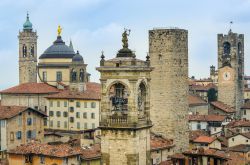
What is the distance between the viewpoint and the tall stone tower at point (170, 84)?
62.6 m

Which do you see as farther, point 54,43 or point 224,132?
point 54,43

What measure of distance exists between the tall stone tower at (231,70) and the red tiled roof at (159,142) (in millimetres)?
44392

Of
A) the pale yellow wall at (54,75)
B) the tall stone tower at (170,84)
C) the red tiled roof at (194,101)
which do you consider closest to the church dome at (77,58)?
the pale yellow wall at (54,75)

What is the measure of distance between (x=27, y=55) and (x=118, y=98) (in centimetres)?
8899

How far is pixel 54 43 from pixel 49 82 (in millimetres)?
8403

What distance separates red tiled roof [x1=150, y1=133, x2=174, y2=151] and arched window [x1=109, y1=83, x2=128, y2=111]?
76.3 feet

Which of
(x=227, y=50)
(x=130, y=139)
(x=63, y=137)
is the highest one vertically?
(x=227, y=50)

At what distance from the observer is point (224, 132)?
247 ft

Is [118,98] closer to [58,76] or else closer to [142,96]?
[142,96]

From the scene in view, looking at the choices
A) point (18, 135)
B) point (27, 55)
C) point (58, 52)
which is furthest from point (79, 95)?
point (27, 55)

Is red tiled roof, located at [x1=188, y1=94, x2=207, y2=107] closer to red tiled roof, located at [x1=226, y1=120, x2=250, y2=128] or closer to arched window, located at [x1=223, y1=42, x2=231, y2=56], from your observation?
arched window, located at [x1=223, y1=42, x2=231, y2=56]

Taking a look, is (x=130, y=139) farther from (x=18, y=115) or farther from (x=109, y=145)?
(x=18, y=115)

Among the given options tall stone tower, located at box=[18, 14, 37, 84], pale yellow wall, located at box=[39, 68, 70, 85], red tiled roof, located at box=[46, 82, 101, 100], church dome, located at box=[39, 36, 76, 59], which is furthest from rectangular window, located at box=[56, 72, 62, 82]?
tall stone tower, located at box=[18, 14, 37, 84]

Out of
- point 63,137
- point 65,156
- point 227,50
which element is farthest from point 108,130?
point 227,50
